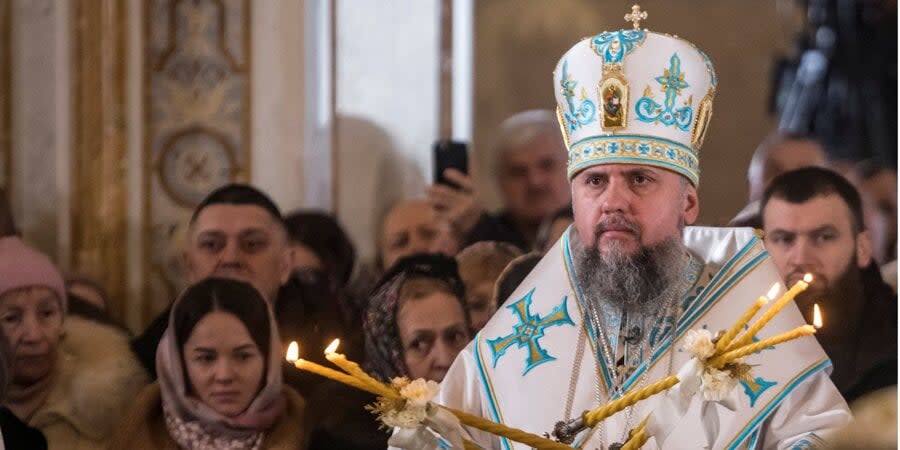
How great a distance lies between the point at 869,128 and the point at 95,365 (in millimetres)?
4895

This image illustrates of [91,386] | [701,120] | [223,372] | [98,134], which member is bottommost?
[91,386]

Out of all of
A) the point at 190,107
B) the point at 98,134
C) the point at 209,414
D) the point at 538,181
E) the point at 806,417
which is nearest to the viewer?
the point at 806,417

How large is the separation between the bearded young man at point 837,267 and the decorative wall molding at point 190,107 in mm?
A: 3105

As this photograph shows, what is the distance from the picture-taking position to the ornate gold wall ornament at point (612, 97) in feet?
14.8

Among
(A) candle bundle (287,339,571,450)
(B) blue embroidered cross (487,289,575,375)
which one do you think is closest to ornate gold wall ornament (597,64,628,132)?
(B) blue embroidered cross (487,289,575,375)

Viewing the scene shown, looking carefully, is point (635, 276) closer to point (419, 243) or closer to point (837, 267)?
point (837, 267)

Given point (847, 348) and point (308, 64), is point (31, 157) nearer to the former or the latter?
point (308, 64)

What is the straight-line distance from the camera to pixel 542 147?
741 cm

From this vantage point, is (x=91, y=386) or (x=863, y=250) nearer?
(x=91, y=386)

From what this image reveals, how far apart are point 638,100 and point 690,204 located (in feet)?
0.92

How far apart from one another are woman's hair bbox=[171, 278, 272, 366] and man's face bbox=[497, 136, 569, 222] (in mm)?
1944

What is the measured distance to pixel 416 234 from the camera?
23.0 feet

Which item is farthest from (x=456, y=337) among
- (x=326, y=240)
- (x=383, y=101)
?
(x=383, y=101)

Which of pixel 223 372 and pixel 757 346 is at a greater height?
pixel 757 346
